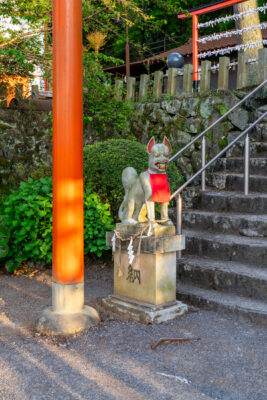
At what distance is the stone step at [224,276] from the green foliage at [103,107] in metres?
4.02

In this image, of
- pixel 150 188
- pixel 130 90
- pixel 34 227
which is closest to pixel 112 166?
pixel 34 227

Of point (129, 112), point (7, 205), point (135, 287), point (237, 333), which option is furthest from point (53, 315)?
point (129, 112)

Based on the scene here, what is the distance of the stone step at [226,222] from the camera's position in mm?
4522

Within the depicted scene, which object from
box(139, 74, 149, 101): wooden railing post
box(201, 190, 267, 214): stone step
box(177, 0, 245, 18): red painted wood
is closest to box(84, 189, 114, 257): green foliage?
box(201, 190, 267, 214): stone step

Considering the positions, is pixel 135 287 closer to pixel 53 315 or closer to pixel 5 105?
pixel 53 315

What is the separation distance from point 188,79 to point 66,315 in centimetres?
530

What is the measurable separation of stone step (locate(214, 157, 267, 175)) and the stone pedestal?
232 centimetres

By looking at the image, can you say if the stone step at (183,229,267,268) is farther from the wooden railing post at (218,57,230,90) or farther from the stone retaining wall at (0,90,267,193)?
the wooden railing post at (218,57,230,90)

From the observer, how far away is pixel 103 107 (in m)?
7.86

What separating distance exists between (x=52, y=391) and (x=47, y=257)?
2769 millimetres

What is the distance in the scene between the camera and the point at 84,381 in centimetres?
256

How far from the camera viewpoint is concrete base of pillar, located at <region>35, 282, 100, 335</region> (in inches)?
129

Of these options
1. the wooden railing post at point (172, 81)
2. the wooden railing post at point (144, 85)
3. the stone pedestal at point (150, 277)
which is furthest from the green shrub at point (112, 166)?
the wooden railing post at point (144, 85)

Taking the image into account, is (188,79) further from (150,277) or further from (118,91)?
(150,277)
